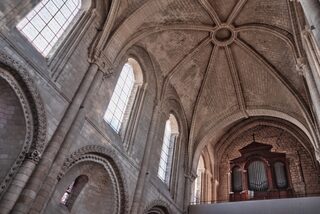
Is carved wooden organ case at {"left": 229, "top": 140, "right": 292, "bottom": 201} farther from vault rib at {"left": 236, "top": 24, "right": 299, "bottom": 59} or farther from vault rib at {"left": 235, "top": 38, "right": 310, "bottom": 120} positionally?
vault rib at {"left": 236, "top": 24, "right": 299, "bottom": 59}

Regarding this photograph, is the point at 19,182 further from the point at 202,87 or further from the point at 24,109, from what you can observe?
the point at 202,87

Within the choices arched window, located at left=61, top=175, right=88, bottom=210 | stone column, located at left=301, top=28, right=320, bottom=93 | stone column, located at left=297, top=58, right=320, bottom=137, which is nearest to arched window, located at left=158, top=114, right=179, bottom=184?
arched window, located at left=61, top=175, right=88, bottom=210

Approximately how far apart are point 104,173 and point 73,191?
122cm

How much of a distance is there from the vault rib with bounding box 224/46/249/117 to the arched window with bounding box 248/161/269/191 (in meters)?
3.14

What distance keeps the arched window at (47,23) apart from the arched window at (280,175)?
13.7m

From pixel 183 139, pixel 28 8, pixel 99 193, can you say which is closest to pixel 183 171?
pixel 183 139

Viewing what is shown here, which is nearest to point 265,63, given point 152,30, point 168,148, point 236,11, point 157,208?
point 236,11

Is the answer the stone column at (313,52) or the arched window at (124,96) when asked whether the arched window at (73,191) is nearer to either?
the arched window at (124,96)

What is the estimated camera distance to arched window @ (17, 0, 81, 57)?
8570 mm

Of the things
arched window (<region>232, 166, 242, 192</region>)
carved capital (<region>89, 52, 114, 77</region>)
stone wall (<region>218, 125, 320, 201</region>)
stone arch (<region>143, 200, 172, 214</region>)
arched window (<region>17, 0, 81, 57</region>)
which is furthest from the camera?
arched window (<region>232, 166, 242, 192</region>)

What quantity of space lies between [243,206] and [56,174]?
8651 millimetres

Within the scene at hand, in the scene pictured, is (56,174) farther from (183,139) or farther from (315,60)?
(183,139)

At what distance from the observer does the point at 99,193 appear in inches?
400

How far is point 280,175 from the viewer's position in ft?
56.1
